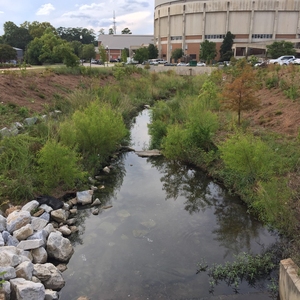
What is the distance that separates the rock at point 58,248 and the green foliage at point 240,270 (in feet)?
8.71

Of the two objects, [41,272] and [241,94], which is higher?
[241,94]

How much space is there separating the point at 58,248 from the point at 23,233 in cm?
74

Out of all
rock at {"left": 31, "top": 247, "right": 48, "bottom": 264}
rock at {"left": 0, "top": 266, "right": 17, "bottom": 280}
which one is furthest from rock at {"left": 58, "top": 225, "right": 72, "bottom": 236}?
rock at {"left": 0, "top": 266, "right": 17, "bottom": 280}

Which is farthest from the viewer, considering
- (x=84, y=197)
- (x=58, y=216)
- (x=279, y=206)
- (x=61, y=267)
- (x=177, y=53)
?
(x=177, y=53)

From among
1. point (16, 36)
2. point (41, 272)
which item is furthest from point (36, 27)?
point (41, 272)

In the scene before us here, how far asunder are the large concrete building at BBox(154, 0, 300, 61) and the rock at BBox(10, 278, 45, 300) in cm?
5989

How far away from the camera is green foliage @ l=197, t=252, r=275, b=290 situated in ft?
18.8

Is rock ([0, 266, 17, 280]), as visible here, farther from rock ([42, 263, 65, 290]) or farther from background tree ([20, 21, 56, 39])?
background tree ([20, 21, 56, 39])

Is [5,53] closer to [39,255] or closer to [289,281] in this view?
[39,255]

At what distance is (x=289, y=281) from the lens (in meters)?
4.61

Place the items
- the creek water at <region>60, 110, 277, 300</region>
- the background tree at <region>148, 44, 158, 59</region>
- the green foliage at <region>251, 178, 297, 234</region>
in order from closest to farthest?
the creek water at <region>60, 110, 277, 300</region>
the green foliage at <region>251, 178, 297, 234</region>
the background tree at <region>148, 44, 158, 59</region>

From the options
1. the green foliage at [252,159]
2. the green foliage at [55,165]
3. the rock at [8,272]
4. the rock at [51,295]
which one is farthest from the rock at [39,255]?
the green foliage at [252,159]

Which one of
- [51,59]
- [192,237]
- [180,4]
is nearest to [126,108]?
[192,237]

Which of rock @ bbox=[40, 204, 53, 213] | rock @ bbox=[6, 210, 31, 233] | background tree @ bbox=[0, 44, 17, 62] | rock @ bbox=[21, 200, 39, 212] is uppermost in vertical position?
background tree @ bbox=[0, 44, 17, 62]
